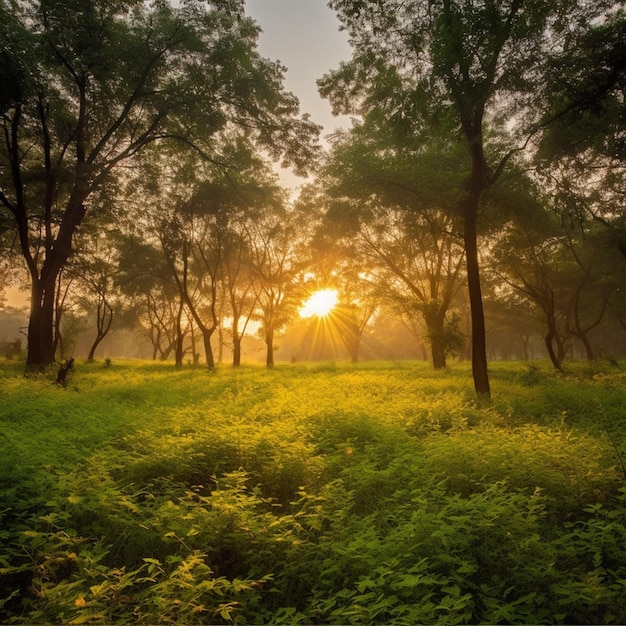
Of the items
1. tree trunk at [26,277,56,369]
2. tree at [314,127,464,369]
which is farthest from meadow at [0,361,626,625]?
tree at [314,127,464,369]

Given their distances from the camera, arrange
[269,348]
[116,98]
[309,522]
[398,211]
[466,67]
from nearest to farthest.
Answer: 1. [309,522]
2. [466,67]
3. [116,98]
4. [398,211]
5. [269,348]

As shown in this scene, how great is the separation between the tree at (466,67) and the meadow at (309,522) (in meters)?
6.56

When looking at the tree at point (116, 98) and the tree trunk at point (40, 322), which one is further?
the tree trunk at point (40, 322)

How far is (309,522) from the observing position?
4.54m

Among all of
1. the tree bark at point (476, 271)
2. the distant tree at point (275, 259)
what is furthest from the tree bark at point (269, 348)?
the tree bark at point (476, 271)

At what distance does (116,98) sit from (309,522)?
62.8ft

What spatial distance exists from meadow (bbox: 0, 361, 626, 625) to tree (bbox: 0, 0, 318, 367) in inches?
440

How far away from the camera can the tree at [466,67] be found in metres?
10.2

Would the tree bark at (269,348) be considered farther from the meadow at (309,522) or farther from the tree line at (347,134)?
the meadow at (309,522)

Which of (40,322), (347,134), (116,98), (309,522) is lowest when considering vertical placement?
(309,522)

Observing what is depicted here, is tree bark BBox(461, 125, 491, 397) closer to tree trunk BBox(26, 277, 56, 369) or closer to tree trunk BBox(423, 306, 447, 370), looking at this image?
tree trunk BBox(423, 306, 447, 370)

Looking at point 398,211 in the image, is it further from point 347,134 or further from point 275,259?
point 275,259

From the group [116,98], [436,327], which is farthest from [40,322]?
[436,327]

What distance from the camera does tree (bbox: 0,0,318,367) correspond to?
13.8 metres
